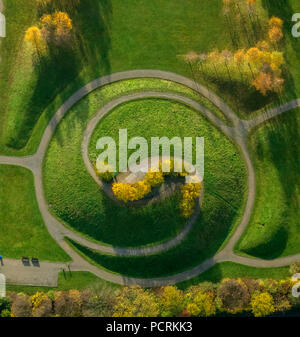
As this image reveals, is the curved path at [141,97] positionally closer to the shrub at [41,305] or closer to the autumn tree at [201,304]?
the autumn tree at [201,304]

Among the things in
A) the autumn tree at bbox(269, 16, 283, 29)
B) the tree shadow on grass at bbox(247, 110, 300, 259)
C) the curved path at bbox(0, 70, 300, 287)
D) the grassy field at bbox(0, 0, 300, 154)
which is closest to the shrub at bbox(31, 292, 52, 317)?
the curved path at bbox(0, 70, 300, 287)

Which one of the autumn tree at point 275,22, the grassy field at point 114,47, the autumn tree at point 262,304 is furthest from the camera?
the grassy field at point 114,47

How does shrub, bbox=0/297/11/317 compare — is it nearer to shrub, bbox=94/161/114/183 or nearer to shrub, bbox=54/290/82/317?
shrub, bbox=54/290/82/317

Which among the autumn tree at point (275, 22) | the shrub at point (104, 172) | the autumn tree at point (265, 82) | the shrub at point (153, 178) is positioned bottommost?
the shrub at point (153, 178)

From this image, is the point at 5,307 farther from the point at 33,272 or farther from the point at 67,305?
the point at 67,305

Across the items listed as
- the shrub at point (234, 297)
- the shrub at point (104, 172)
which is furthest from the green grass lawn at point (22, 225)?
the shrub at point (234, 297)

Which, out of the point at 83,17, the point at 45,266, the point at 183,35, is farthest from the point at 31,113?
the point at 183,35

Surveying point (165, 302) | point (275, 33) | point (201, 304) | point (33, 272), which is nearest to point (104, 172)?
point (33, 272)
